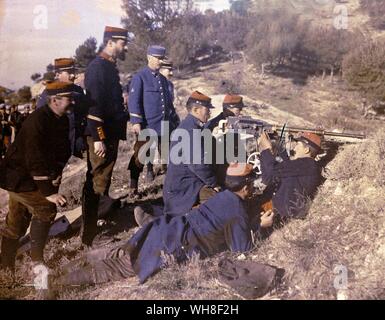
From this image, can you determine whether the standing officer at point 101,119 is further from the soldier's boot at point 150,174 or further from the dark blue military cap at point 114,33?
the soldier's boot at point 150,174

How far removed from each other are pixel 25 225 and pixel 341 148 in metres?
3.64

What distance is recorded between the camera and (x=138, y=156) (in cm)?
517

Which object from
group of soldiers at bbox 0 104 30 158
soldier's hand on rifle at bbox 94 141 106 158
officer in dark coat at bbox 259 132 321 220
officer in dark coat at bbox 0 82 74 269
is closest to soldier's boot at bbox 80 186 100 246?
soldier's hand on rifle at bbox 94 141 106 158

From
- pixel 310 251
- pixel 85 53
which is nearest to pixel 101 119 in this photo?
pixel 310 251

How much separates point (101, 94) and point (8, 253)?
1844 mm

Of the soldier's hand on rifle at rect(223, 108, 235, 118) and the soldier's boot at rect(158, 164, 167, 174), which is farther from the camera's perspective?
the soldier's boot at rect(158, 164, 167, 174)

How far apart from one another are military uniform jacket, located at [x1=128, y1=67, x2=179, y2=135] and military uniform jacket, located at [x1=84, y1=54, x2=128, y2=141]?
0.57 meters

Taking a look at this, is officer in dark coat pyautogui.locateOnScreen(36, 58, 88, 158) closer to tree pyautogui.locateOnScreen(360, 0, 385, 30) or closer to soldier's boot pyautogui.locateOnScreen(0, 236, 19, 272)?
soldier's boot pyautogui.locateOnScreen(0, 236, 19, 272)

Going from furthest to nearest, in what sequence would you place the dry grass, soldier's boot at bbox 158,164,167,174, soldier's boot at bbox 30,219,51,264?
soldier's boot at bbox 158,164,167,174, soldier's boot at bbox 30,219,51,264, the dry grass

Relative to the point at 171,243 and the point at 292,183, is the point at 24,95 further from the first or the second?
the point at 292,183

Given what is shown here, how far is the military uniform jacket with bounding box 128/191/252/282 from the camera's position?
11.4 ft

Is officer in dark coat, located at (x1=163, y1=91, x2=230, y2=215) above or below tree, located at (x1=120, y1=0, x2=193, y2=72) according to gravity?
below

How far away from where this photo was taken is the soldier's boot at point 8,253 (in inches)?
145
